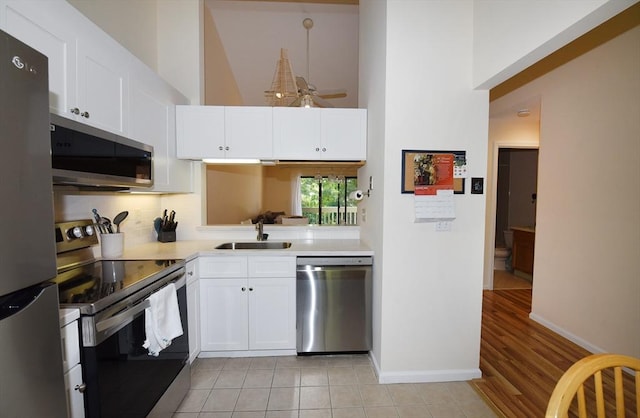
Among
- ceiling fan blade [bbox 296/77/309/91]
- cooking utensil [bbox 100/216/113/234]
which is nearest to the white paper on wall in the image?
ceiling fan blade [bbox 296/77/309/91]

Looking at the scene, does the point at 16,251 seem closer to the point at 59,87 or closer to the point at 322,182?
the point at 59,87

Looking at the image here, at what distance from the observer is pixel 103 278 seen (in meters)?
1.49

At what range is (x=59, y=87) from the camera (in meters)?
1.32

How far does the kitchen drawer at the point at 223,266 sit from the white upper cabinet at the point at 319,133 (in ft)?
3.28

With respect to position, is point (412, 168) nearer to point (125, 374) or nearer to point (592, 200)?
point (592, 200)

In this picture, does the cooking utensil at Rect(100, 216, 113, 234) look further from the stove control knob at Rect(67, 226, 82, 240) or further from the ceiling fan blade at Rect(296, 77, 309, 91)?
the ceiling fan blade at Rect(296, 77, 309, 91)

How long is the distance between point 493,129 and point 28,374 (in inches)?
182

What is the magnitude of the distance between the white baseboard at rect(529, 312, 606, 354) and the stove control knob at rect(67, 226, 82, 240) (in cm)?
410

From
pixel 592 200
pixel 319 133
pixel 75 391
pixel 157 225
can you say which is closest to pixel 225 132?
pixel 319 133

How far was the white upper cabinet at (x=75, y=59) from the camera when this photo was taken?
1159mm

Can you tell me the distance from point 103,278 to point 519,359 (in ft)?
10.2

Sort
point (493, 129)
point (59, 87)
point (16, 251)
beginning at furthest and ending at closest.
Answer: point (493, 129)
point (59, 87)
point (16, 251)

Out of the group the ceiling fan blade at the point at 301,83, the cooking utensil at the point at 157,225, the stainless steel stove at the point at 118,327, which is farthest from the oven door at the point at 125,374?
the ceiling fan blade at the point at 301,83

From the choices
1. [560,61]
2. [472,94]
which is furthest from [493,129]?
[472,94]
